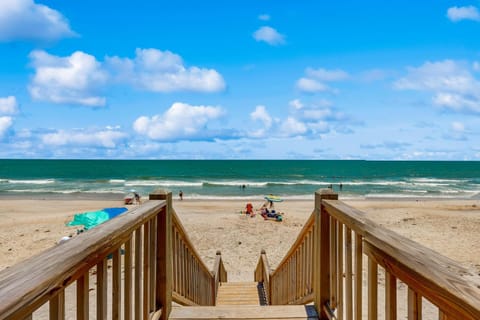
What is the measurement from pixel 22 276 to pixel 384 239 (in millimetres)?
1401

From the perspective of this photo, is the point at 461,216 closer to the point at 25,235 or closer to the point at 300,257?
the point at 300,257

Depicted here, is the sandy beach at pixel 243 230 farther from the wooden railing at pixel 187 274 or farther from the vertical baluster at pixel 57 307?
the vertical baluster at pixel 57 307

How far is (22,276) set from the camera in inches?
40.2

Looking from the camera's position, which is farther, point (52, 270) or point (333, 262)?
point (333, 262)

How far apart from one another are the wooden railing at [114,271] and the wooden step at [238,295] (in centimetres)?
289

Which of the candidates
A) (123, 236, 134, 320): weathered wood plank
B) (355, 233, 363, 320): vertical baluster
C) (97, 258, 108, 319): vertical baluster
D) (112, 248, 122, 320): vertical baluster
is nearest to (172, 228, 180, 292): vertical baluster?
(123, 236, 134, 320): weathered wood plank

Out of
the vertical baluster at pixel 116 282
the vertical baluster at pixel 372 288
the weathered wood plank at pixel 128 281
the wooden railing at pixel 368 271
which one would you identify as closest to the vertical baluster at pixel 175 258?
the weathered wood plank at pixel 128 281

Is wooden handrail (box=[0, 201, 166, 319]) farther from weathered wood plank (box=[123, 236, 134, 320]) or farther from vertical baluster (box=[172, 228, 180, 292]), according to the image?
vertical baluster (box=[172, 228, 180, 292])

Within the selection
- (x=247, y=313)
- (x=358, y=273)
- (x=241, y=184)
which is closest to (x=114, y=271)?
(x=358, y=273)

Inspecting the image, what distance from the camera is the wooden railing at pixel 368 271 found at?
1.06 meters

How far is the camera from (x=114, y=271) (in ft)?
5.75

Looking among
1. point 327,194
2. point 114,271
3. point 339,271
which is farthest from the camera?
point 327,194

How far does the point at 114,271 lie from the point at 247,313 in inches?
70.2

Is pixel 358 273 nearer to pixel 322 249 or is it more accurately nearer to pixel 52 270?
pixel 322 249
